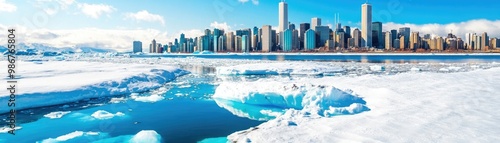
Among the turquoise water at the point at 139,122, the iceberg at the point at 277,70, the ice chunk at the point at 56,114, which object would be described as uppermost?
the iceberg at the point at 277,70

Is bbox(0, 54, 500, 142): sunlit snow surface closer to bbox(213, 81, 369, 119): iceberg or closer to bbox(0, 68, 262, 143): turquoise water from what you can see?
bbox(213, 81, 369, 119): iceberg

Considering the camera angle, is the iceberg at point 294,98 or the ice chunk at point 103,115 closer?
the iceberg at point 294,98

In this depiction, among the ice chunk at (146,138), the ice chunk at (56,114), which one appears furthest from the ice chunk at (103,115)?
the ice chunk at (146,138)

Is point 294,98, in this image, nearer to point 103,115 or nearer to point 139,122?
point 139,122

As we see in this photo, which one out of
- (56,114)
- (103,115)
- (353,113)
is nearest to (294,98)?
(353,113)

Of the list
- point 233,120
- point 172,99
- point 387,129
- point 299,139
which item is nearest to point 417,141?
point 387,129

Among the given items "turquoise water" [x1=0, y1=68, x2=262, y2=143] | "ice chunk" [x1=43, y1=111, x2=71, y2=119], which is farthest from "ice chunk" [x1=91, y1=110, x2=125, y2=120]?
"ice chunk" [x1=43, y1=111, x2=71, y2=119]

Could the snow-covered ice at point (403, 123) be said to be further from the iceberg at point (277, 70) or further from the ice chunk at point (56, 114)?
the iceberg at point (277, 70)

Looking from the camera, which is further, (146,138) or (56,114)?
(56,114)
